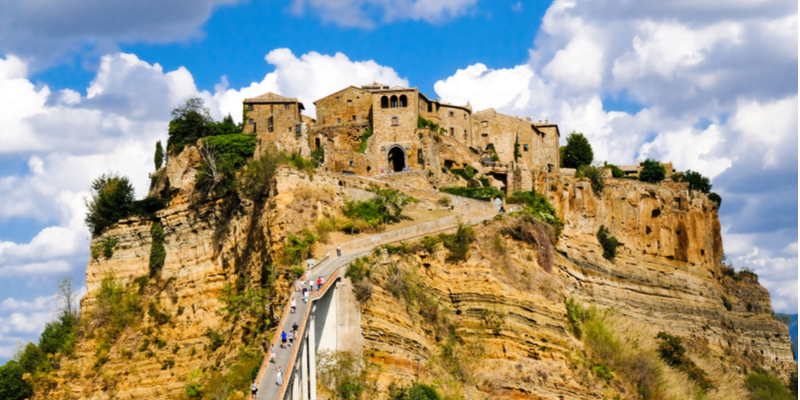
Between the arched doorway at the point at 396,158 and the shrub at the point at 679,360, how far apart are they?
2145 cm

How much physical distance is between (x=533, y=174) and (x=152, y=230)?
26.3 m

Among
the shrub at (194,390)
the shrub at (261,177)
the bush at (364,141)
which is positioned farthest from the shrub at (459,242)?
the bush at (364,141)

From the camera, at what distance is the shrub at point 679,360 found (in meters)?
62.4

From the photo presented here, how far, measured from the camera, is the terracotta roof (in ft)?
233

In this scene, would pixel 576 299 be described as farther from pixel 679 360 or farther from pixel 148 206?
pixel 148 206

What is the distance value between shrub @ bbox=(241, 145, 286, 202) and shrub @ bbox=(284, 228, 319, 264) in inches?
181

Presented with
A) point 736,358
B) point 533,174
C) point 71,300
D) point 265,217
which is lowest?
point 736,358

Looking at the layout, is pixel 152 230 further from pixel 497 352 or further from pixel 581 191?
pixel 581 191

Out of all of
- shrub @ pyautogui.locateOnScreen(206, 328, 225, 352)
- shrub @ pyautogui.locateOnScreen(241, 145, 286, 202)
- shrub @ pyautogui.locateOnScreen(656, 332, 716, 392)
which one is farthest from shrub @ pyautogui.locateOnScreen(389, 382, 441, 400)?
shrub @ pyautogui.locateOnScreen(656, 332, 716, 392)

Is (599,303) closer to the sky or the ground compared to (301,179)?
closer to the ground

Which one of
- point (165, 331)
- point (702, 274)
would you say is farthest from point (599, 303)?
point (165, 331)

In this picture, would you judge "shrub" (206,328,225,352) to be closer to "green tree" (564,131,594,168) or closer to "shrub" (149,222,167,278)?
A: "shrub" (149,222,167,278)

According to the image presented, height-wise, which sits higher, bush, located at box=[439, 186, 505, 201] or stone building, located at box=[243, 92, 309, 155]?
stone building, located at box=[243, 92, 309, 155]

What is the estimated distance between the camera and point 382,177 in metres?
64.9
